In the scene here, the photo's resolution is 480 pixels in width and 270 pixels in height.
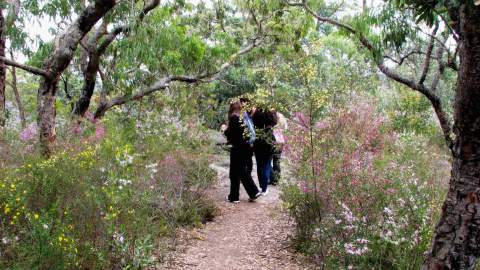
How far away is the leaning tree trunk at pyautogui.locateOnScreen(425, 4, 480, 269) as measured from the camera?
2.77 m

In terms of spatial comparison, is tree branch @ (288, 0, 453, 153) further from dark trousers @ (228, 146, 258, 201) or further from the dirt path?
dark trousers @ (228, 146, 258, 201)

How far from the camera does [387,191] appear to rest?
436 centimetres

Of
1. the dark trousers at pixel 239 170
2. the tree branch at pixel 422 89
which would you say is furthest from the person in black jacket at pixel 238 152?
the tree branch at pixel 422 89

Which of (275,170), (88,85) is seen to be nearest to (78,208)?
(88,85)

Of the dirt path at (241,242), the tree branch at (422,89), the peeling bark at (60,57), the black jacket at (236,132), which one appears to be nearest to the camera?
the tree branch at (422,89)

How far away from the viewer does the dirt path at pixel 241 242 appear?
5.15 m

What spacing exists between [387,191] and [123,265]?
95.4 inches

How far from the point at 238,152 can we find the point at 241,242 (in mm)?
1945

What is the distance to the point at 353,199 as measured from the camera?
4453 millimetres

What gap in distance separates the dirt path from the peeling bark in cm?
206

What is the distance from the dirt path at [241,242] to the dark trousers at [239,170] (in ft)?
0.67

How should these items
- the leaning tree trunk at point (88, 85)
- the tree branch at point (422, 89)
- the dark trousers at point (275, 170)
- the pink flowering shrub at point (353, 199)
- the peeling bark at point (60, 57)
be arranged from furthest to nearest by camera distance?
the dark trousers at point (275, 170), the leaning tree trunk at point (88, 85), the peeling bark at point (60, 57), the tree branch at point (422, 89), the pink flowering shrub at point (353, 199)

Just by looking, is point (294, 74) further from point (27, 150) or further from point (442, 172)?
point (442, 172)

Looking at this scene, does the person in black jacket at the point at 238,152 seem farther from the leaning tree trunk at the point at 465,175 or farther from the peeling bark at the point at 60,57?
the leaning tree trunk at the point at 465,175
